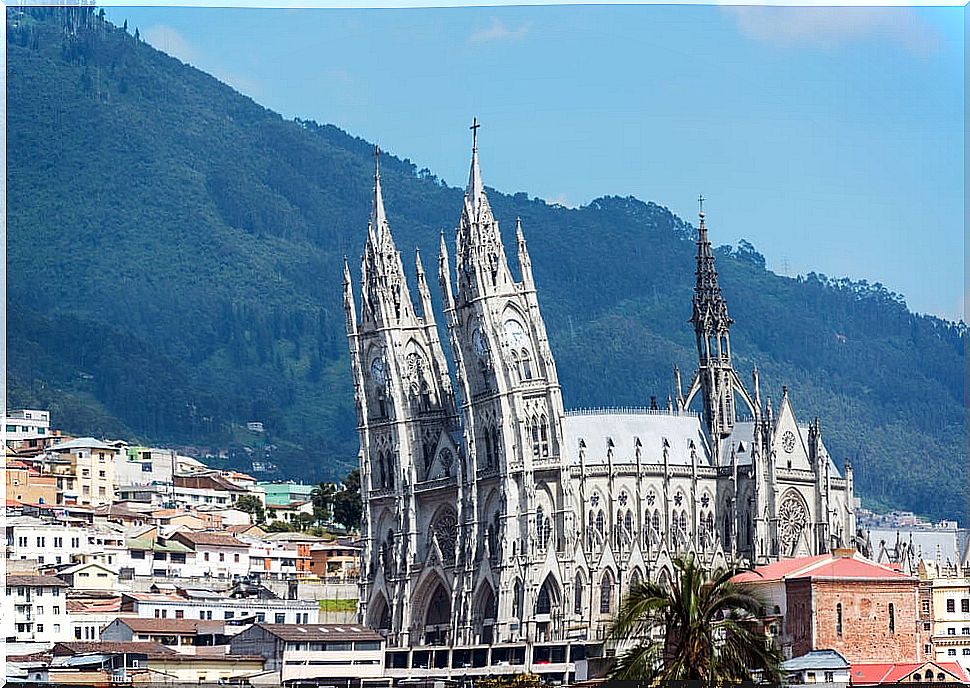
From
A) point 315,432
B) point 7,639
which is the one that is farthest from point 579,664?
point 315,432

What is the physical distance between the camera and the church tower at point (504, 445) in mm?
59344

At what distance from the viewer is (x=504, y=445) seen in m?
60.1

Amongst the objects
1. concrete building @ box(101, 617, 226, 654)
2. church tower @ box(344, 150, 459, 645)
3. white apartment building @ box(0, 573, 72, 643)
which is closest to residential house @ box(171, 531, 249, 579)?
church tower @ box(344, 150, 459, 645)

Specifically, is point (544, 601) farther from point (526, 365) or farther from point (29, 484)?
point (29, 484)

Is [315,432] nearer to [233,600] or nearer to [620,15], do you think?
[233,600]

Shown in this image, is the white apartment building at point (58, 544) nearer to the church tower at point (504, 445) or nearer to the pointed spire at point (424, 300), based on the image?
the pointed spire at point (424, 300)

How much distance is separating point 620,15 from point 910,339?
108ft

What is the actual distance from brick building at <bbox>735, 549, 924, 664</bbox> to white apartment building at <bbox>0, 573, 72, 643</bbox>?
22.9m

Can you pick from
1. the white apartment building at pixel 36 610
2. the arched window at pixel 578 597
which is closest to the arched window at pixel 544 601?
the arched window at pixel 578 597

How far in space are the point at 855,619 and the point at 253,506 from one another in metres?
53.4

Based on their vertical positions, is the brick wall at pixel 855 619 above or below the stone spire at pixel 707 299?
below

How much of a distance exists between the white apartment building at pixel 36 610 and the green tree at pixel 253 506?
30992 mm

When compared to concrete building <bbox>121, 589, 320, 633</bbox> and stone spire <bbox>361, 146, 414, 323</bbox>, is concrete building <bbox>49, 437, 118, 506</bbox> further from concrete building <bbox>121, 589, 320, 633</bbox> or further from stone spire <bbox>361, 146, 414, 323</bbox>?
stone spire <bbox>361, 146, 414, 323</bbox>

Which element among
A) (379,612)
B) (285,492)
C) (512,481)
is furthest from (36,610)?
(285,492)
